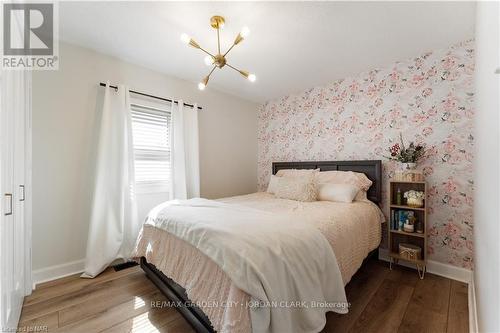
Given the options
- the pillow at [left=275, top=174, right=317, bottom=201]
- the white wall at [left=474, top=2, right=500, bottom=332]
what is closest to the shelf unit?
the pillow at [left=275, top=174, right=317, bottom=201]

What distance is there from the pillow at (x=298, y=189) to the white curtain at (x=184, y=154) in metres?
1.23

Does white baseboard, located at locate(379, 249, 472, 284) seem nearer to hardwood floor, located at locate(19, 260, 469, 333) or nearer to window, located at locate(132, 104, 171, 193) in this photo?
hardwood floor, located at locate(19, 260, 469, 333)

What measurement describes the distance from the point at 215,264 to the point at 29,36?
2.68 m

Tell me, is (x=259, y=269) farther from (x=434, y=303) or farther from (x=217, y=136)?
(x=217, y=136)

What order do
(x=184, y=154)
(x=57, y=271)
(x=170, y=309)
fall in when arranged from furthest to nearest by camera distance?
(x=184, y=154)
(x=57, y=271)
(x=170, y=309)

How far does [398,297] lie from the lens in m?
1.81

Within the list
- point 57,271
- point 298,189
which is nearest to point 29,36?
point 57,271

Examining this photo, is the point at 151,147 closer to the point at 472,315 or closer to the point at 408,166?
the point at 408,166

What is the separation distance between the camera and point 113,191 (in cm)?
236

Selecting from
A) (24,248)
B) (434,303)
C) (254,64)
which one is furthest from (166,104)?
(434,303)

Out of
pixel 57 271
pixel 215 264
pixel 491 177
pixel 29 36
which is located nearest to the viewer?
pixel 491 177

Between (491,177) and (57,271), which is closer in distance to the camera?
(491,177)

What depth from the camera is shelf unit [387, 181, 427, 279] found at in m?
2.13

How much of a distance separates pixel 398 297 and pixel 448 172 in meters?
1.39
